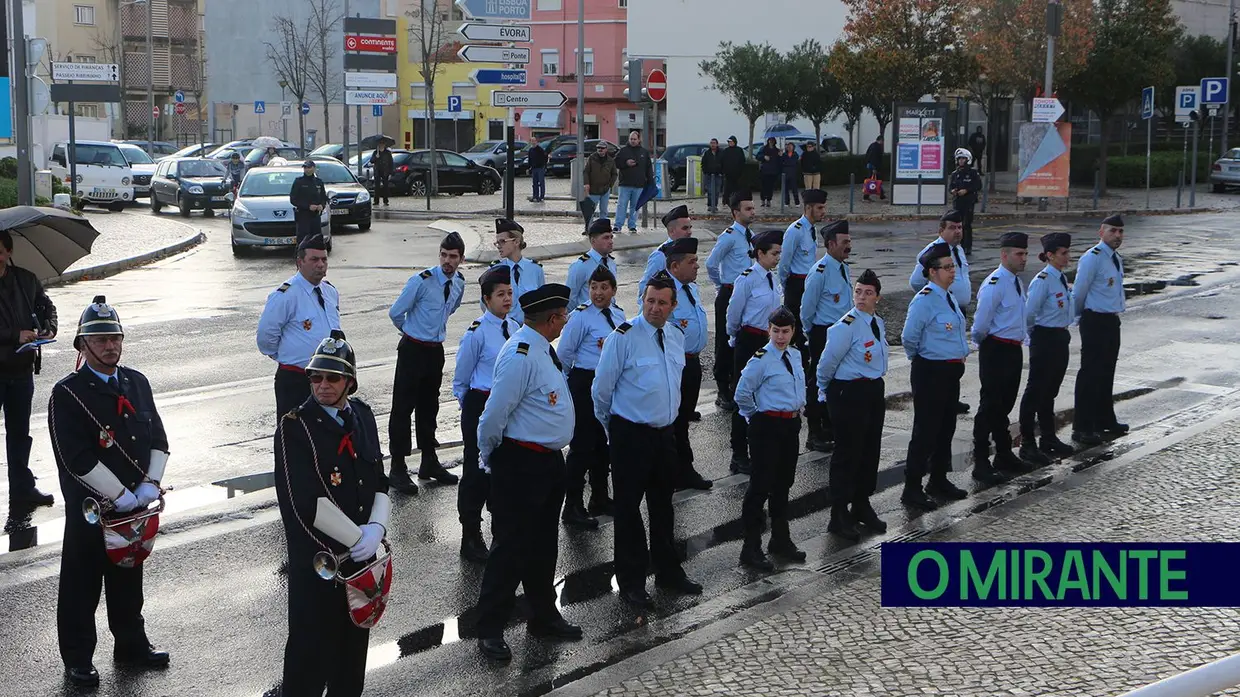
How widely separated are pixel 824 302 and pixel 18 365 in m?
6.23

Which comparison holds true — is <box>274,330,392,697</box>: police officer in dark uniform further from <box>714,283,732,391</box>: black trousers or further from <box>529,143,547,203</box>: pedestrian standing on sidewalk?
<box>529,143,547,203</box>: pedestrian standing on sidewalk

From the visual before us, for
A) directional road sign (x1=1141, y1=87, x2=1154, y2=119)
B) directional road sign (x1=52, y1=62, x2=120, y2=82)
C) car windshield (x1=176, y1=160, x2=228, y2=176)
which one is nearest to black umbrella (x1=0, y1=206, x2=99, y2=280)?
directional road sign (x1=52, y1=62, x2=120, y2=82)

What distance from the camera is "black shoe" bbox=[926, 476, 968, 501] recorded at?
10242 mm

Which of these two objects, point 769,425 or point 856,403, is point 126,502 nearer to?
point 769,425

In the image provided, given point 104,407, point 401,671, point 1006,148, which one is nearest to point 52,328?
point 104,407

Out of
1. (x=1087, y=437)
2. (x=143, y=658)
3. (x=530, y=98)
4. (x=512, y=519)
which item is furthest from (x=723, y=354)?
(x=530, y=98)

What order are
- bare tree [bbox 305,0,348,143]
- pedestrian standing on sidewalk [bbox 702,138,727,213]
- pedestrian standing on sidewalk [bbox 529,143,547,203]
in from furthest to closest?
bare tree [bbox 305,0,348,143], pedestrian standing on sidewalk [bbox 529,143,547,203], pedestrian standing on sidewalk [bbox 702,138,727,213]

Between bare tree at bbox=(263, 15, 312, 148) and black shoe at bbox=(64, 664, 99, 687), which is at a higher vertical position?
bare tree at bbox=(263, 15, 312, 148)

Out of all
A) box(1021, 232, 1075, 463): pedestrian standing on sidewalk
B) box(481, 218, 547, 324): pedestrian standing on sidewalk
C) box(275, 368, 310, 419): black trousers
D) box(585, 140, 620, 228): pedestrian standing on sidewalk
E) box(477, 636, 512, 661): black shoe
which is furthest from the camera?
box(585, 140, 620, 228): pedestrian standing on sidewalk

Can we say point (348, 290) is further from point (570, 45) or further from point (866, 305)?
point (570, 45)

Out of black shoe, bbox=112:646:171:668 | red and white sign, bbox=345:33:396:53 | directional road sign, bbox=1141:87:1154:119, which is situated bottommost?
black shoe, bbox=112:646:171:668

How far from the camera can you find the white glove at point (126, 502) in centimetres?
665

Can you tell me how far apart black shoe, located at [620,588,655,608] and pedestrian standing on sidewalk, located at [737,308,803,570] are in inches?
36.1

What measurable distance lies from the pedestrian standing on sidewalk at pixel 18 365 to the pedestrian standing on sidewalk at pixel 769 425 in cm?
482
